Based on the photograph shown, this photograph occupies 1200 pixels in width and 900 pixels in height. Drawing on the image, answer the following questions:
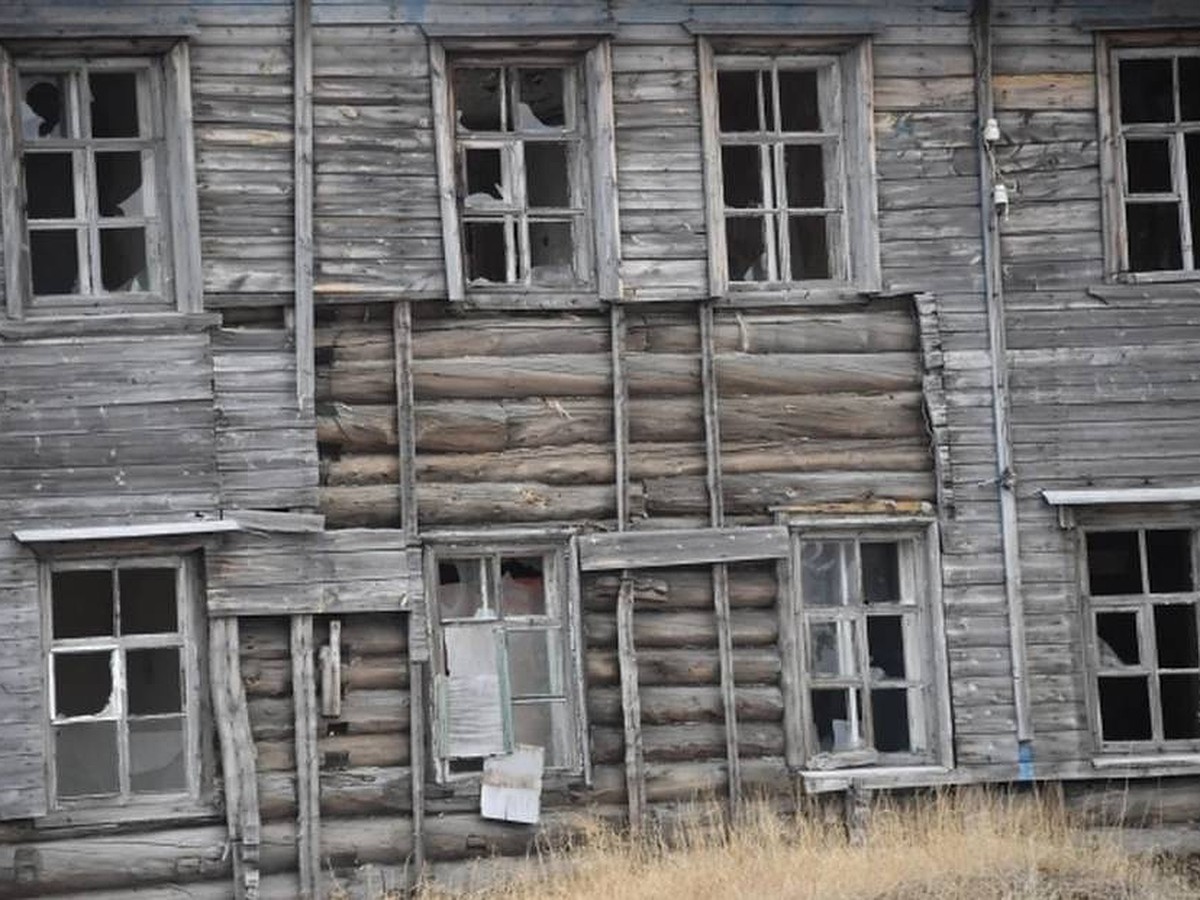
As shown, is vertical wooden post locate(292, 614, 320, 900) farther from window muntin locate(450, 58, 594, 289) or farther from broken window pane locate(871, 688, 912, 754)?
broken window pane locate(871, 688, 912, 754)

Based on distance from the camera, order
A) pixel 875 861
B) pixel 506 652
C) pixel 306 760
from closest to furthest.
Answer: pixel 875 861, pixel 306 760, pixel 506 652

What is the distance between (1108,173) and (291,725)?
242 inches

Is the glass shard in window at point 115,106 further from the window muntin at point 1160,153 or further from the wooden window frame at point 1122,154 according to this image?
the window muntin at point 1160,153

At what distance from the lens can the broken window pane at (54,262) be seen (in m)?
15.1

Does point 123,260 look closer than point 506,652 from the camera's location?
Yes

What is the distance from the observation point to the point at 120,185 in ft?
50.1

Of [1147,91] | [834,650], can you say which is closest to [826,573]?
[834,650]

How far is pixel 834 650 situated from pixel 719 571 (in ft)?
3.15

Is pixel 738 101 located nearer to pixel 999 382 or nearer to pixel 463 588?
pixel 999 382

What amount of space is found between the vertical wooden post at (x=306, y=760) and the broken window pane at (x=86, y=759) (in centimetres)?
109

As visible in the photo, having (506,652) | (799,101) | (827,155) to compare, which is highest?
(799,101)

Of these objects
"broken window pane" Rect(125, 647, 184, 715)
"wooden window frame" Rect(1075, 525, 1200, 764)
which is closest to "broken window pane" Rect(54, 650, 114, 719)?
"broken window pane" Rect(125, 647, 184, 715)

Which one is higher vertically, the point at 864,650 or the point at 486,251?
the point at 486,251

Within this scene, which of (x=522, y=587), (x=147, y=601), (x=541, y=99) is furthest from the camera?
(x=541, y=99)
